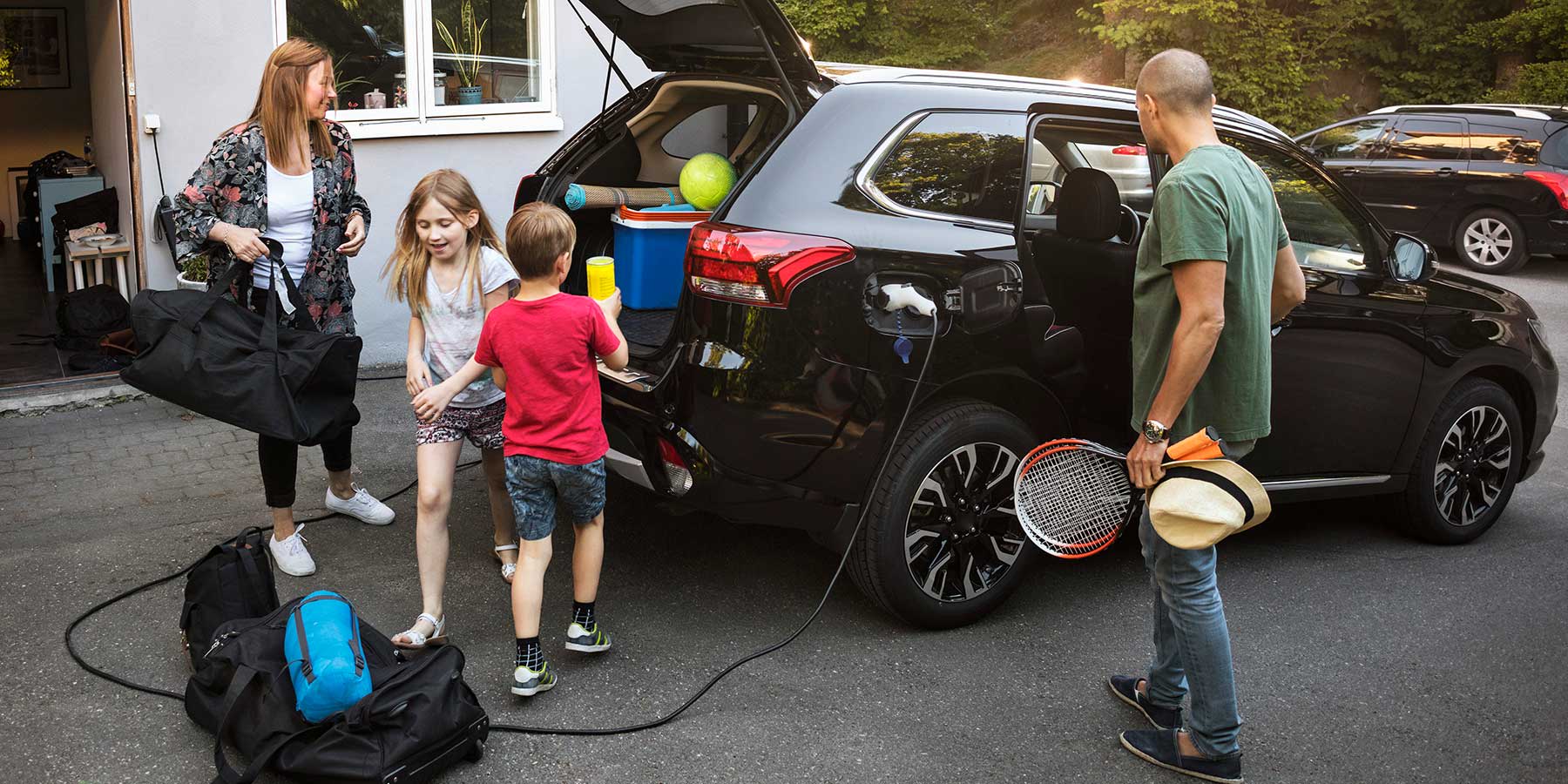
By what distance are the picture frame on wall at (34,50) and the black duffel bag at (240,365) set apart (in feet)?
26.7

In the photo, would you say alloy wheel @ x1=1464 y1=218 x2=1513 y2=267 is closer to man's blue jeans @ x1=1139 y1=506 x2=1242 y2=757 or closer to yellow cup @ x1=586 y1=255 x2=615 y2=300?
man's blue jeans @ x1=1139 y1=506 x2=1242 y2=757

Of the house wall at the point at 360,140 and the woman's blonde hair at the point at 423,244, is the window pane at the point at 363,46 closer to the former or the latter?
the house wall at the point at 360,140

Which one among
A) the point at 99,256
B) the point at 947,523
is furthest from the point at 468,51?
the point at 947,523

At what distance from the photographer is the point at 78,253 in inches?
294

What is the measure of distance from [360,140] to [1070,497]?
5043 millimetres

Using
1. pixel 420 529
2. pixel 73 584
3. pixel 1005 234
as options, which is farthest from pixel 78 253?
pixel 1005 234

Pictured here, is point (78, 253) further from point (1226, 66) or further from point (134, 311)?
point (1226, 66)

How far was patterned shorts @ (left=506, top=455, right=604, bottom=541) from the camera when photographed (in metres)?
3.79

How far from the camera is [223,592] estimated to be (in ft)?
12.7

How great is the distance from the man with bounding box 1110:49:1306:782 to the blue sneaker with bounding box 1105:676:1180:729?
0.14 m

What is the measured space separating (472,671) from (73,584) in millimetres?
1622

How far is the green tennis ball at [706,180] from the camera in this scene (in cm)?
509

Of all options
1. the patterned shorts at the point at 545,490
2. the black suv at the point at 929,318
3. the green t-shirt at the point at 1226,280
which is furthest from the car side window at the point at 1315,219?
the patterned shorts at the point at 545,490

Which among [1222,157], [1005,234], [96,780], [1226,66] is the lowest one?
[96,780]
